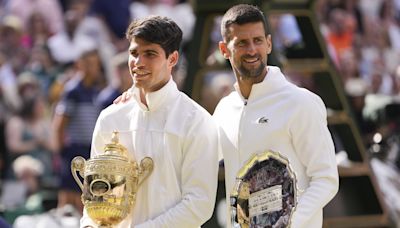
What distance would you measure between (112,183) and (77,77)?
6.42 meters

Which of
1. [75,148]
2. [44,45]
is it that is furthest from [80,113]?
[44,45]

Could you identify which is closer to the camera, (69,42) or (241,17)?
Answer: (241,17)

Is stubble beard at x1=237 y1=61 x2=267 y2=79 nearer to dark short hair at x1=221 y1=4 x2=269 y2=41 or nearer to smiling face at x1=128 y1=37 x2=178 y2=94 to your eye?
dark short hair at x1=221 y1=4 x2=269 y2=41

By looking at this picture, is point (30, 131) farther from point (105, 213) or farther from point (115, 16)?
point (105, 213)

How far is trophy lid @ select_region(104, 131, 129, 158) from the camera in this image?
5.75 m

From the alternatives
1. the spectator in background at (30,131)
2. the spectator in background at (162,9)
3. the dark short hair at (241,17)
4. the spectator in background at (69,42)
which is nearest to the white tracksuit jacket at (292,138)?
the dark short hair at (241,17)

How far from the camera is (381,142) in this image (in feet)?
37.6

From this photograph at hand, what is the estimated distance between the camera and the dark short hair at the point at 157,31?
5.81 meters

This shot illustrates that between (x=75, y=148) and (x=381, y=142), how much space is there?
2.89m

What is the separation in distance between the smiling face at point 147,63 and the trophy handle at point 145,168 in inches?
14.7

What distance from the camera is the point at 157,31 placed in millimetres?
5820

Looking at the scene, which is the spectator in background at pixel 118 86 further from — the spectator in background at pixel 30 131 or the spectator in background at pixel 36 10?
the spectator in background at pixel 36 10

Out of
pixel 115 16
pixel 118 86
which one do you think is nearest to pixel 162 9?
pixel 115 16

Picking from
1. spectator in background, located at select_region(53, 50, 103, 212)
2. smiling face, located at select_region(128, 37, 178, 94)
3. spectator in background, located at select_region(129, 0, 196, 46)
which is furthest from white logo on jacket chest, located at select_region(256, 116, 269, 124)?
spectator in background, located at select_region(129, 0, 196, 46)
